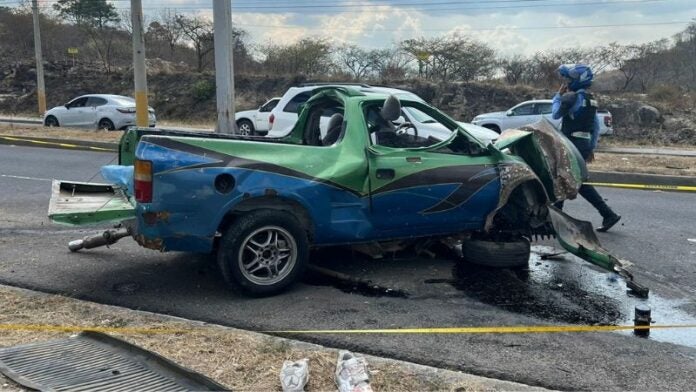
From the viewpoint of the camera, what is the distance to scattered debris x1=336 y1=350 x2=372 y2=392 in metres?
3.34

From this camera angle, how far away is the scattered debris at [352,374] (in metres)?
3.34

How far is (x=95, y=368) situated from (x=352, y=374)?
146 cm

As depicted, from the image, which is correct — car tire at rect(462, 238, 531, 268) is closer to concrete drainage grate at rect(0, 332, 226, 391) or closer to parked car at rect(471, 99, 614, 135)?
concrete drainage grate at rect(0, 332, 226, 391)

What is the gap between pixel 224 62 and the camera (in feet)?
33.1

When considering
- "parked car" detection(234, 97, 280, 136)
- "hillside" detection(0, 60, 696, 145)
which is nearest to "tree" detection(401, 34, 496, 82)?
"hillside" detection(0, 60, 696, 145)

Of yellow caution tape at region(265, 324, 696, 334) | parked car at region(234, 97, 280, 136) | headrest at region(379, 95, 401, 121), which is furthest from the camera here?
parked car at region(234, 97, 280, 136)

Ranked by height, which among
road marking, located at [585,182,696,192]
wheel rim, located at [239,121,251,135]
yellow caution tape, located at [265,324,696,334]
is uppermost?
wheel rim, located at [239,121,251,135]

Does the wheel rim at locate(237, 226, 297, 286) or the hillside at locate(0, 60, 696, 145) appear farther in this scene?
the hillside at locate(0, 60, 696, 145)

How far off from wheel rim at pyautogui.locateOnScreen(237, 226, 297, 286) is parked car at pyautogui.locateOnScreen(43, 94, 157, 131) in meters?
18.6

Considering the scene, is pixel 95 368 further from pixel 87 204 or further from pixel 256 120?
pixel 256 120

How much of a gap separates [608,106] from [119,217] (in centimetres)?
2897

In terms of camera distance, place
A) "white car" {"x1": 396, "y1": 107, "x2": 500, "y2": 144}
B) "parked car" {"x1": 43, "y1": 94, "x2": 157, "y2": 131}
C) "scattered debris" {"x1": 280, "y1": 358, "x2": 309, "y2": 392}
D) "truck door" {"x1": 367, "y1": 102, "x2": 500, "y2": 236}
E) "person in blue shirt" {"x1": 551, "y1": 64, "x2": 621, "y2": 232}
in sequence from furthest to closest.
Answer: "parked car" {"x1": 43, "y1": 94, "x2": 157, "y2": 131}
"person in blue shirt" {"x1": 551, "y1": 64, "x2": 621, "y2": 232}
"white car" {"x1": 396, "y1": 107, "x2": 500, "y2": 144}
"truck door" {"x1": 367, "y1": 102, "x2": 500, "y2": 236}
"scattered debris" {"x1": 280, "y1": 358, "x2": 309, "y2": 392}

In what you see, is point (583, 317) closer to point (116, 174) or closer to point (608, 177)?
point (116, 174)

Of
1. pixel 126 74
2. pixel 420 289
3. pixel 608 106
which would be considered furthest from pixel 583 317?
pixel 126 74
